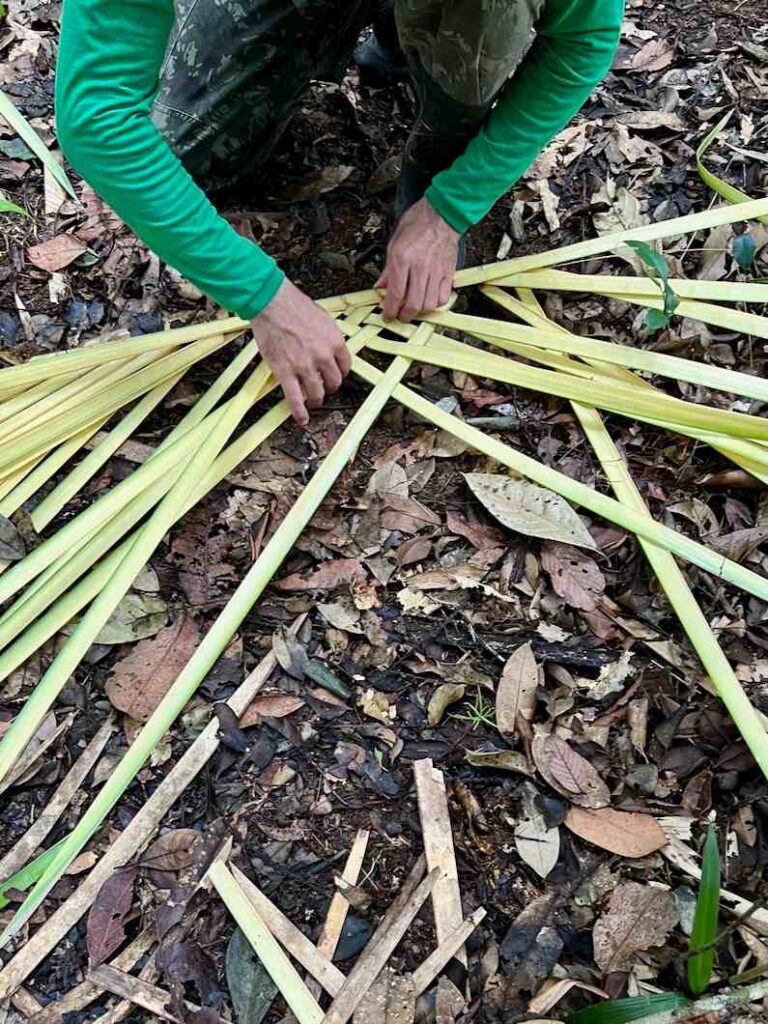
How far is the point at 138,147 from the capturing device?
43.7 inches

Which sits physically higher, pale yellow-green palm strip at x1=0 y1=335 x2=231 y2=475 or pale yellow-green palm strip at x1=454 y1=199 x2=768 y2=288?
pale yellow-green palm strip at x1=0 y1=335 x2=231 y2=475

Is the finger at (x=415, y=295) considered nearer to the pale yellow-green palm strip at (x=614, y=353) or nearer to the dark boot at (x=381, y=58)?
the pale yellow-green palm strip at (x=614, y=353)

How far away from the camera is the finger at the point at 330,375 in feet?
4.49

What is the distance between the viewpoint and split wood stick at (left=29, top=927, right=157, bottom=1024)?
992 mm

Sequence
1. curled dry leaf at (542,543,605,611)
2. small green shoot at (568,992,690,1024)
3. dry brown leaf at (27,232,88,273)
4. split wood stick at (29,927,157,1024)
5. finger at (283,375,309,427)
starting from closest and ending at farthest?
1. small green shoot at (568,992,690,1024)
2. split wood stick at (29,927,157,1024)
3. curled dry leaf at (542,543,605,611)
4. finger at (283,375,309,427)
5. dry brown leaf at (27,232,88,273)

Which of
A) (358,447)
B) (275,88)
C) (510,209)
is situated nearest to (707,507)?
(358,447)

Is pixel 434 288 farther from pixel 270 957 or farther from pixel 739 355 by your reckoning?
pixel 270 957

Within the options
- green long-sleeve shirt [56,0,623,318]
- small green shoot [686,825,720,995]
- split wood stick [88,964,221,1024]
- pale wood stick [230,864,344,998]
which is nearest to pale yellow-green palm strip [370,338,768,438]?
green long-sleeve shirt [56,0,623,318]

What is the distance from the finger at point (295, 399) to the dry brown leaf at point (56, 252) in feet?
2.11

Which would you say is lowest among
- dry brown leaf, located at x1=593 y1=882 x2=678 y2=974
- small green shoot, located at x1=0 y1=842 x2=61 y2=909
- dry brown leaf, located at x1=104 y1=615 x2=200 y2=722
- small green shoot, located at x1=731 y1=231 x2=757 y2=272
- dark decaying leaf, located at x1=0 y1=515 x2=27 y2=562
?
dry brown leaf, located at x1=593 y1=882 x2=678 y2=974

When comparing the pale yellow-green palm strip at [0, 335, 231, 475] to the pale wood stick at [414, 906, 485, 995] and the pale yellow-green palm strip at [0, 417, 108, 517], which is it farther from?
the pale wood stick at [414, 906, 485, 995]

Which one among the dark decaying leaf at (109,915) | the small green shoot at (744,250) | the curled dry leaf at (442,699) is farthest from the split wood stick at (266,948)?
the small green shoot at (744,250)

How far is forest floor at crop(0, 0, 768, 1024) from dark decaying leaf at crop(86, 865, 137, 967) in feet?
0.05

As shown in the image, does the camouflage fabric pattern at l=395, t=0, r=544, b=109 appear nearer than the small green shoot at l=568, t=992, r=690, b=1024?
No
